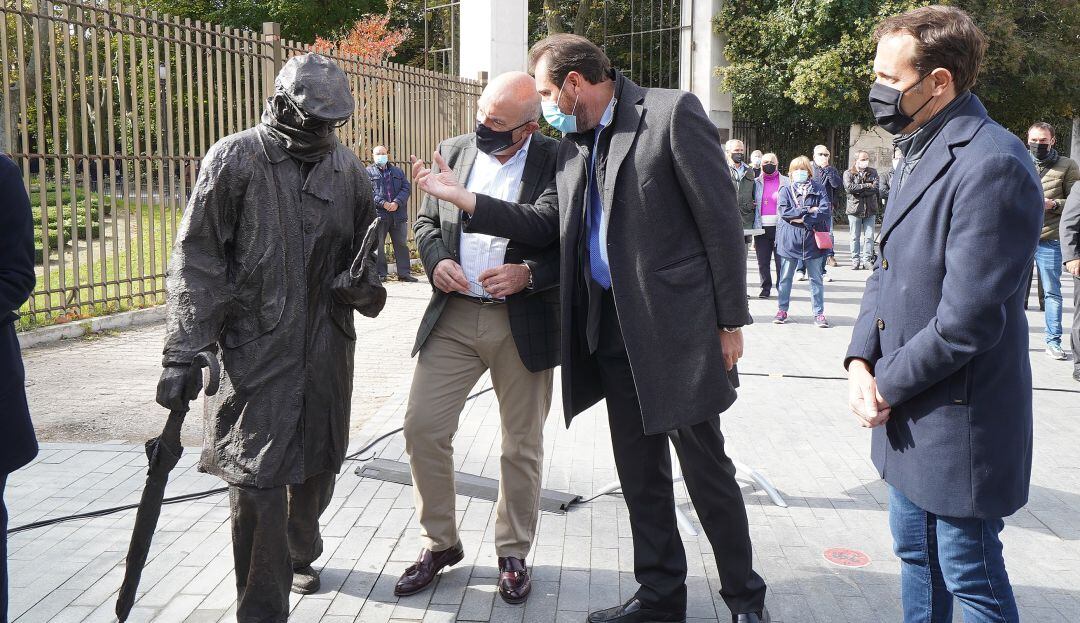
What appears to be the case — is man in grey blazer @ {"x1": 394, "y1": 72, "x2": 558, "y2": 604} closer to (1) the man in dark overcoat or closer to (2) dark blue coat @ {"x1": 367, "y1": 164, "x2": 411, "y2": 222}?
(1) the man in dark overcoat

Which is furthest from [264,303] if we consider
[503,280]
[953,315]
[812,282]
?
[812,282]

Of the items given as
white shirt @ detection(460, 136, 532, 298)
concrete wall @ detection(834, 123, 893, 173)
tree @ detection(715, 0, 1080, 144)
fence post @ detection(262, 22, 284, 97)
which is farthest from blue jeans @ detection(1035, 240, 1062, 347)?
concrete wall @ detection(834, 123, 893, 173)

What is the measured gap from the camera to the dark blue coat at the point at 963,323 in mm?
2406

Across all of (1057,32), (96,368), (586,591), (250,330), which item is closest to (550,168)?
(250,330)

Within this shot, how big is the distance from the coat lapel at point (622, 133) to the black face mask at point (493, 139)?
21.6 inches

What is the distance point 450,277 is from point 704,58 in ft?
83.5

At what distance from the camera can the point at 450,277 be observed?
3732 millimetres

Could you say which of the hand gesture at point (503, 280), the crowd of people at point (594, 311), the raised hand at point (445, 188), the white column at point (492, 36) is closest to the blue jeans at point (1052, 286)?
the crowd of people at point (594, 311)

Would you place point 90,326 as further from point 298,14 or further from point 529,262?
point 298,14

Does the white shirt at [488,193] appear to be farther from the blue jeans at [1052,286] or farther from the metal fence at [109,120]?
the blue jeans at [1052,286]

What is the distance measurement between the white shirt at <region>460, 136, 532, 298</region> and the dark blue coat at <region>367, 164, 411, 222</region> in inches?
376

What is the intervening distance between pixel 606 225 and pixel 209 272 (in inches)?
52.7

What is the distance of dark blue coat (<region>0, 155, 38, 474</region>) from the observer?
2.79 m

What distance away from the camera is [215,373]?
117 inches
